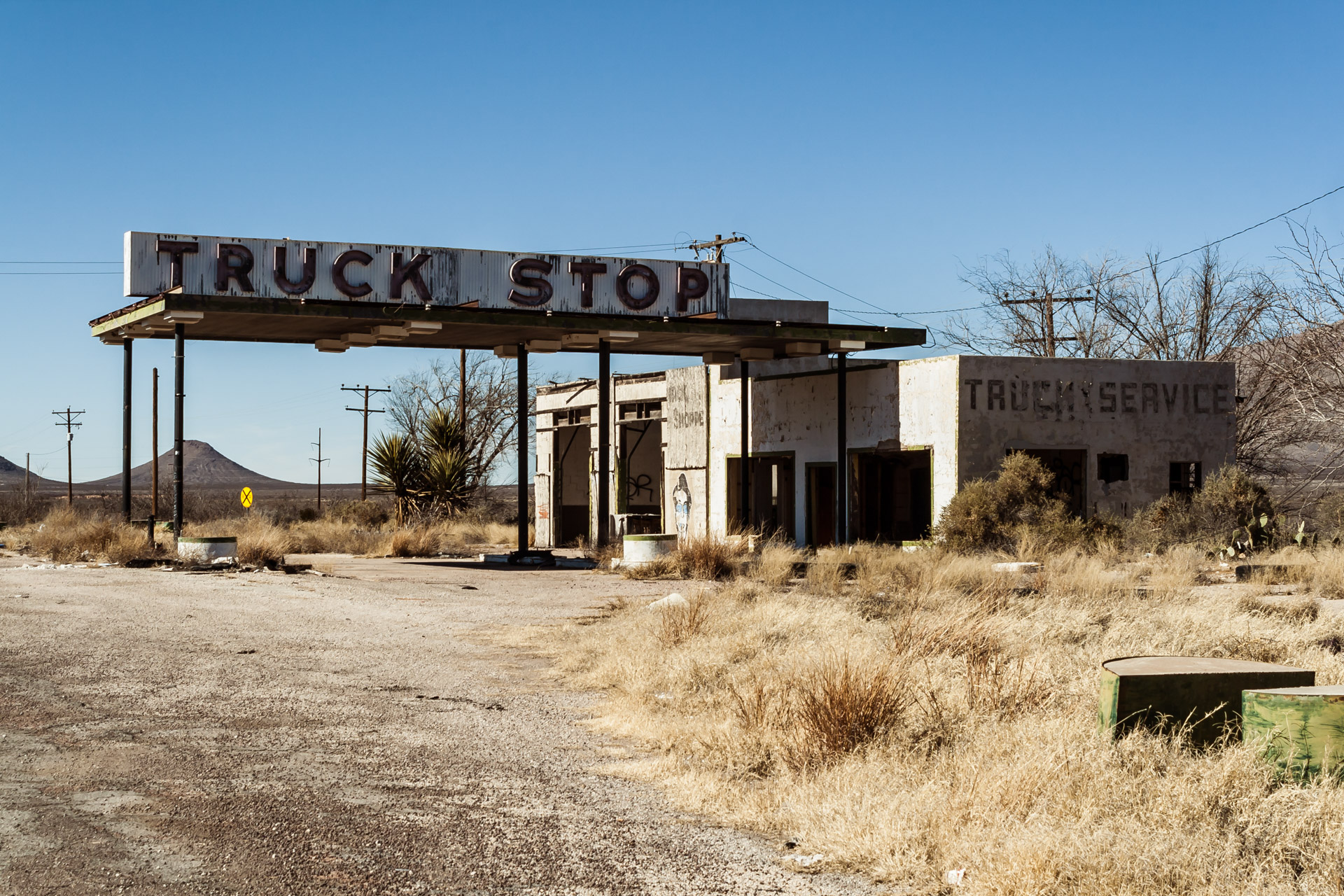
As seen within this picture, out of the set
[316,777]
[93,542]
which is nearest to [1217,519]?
[316,777]

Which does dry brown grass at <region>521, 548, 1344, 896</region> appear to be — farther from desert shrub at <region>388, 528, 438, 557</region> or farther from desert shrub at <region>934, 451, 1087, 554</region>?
desert shrub at <region>388, 528, 438, 557</region>

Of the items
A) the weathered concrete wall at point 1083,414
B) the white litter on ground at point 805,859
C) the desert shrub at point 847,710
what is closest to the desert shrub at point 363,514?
the weathered concrete wall at point 1083,414

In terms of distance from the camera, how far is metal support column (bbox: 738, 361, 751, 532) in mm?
29134

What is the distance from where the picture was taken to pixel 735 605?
14.0m

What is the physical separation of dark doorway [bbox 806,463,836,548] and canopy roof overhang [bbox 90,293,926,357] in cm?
325

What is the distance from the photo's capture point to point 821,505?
1221 inches

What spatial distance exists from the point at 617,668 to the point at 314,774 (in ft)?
12.8

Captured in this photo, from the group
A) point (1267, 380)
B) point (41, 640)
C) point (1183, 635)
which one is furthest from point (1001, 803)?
A: point (1267, 380)

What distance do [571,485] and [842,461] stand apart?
1358cm

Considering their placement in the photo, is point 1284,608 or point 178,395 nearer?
point 1284,608

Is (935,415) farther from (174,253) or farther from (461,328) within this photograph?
(174,253)

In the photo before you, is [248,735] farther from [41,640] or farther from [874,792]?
[41,640]

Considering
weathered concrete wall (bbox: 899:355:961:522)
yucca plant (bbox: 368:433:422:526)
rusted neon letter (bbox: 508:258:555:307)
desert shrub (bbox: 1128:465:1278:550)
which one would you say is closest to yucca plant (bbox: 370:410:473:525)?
yucca plant (bbox: 368:433:422:526)

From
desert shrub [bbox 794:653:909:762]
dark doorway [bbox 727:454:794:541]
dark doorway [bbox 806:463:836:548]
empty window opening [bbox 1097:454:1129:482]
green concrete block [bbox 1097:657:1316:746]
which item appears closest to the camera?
green concrete block [bbox 1097:657:1316:746]
